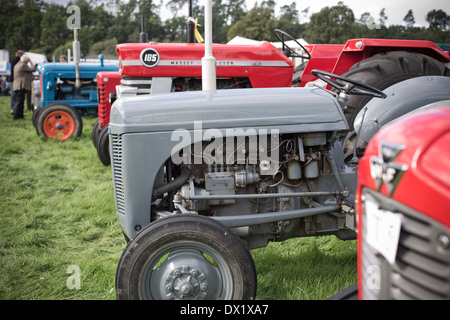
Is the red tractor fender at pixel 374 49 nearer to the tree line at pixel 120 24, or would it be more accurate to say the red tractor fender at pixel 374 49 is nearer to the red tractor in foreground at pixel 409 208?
the red tractor in foreground at pixel 409 208

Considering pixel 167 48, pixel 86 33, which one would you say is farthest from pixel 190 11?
pixel 86 33

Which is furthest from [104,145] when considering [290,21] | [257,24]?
[257,24]

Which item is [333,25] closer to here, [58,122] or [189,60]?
[58,122]

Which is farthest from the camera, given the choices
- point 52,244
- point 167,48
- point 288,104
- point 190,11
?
point 190,11

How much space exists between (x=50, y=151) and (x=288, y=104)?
224 inches

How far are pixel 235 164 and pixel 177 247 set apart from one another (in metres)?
0.67

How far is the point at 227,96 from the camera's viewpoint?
2.51m

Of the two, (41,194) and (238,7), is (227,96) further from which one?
(238,7)

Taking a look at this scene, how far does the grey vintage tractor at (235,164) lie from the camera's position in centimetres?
242

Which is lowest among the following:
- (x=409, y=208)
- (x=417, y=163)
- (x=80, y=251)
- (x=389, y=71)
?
(x=80, y=251)

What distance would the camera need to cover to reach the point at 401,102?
318cm

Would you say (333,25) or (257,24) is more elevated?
(257,24)

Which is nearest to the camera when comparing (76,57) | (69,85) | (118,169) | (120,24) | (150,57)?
(118,169)

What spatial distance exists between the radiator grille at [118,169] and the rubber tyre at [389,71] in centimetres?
217
